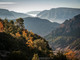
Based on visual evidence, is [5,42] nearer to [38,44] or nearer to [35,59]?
[35,59]

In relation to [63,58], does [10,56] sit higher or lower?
higher

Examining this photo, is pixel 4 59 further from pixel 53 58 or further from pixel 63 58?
pixel 63 58

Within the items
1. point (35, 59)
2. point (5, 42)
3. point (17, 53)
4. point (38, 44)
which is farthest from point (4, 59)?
point (38, 44)

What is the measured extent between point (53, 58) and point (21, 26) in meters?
97.8

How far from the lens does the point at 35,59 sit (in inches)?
1384

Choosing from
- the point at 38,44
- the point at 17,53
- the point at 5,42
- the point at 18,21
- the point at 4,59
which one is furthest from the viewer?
the point at 18,21

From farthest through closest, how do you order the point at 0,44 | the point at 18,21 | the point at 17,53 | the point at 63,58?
1. the point at 18,21
2. the point at 63,58
3. the point at 0,44
4. the point at 17,53

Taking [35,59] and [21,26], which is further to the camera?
[21,26]

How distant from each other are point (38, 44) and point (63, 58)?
44681mm

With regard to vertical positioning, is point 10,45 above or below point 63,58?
above

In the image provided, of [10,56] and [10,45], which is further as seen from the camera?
[10,45]

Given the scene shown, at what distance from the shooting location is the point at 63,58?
5653 cm

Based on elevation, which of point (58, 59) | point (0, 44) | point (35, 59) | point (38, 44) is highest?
point (0, 44)

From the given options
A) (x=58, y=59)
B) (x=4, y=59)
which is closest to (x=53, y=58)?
(x=58, y=59)
